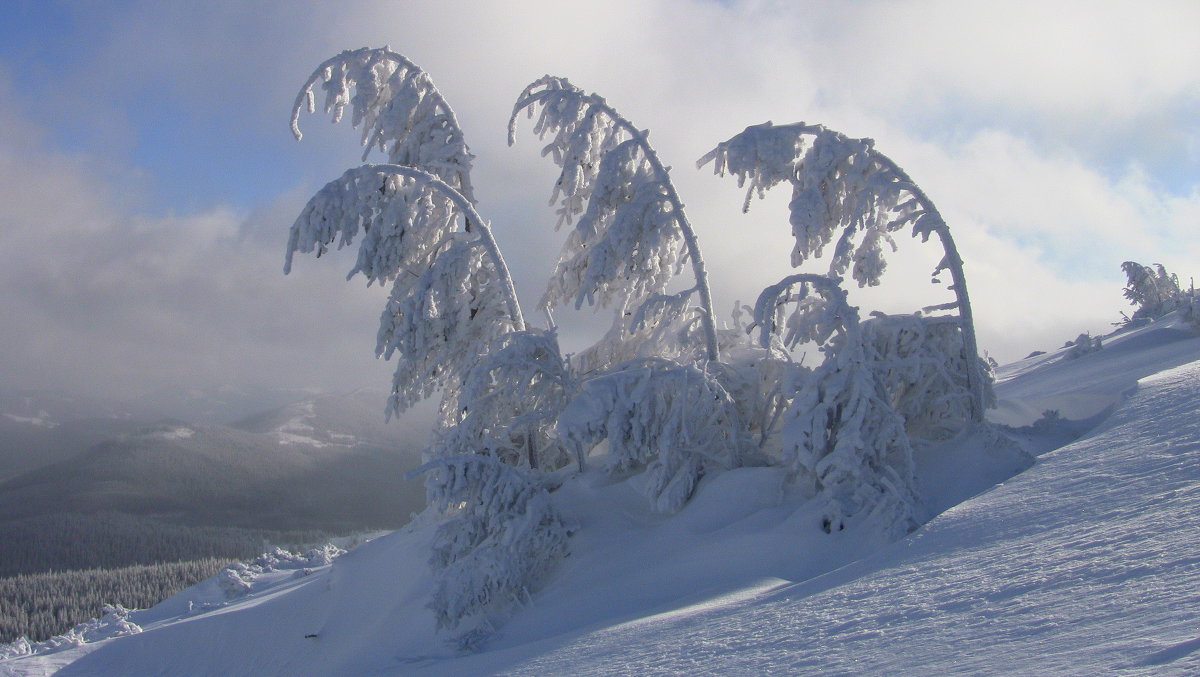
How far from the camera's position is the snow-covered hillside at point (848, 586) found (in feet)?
14.1

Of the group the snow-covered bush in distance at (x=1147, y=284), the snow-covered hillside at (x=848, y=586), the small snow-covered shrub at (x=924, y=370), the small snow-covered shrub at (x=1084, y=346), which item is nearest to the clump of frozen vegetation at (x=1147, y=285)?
the snow-covered bush in distance at (x=1147, y=284)

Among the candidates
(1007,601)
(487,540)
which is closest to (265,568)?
(487,540)

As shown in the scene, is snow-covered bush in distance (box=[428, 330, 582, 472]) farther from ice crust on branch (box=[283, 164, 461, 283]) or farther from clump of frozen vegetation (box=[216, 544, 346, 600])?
clump of frozen vegetation (box=[216, 544, 346, 600])

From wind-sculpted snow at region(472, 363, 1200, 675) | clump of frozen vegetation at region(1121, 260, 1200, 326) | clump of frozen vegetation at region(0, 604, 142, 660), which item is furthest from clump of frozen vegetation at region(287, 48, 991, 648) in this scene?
clump of frozen vegetation at region(1121, 260, 1200, 326)

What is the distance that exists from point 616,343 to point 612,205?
9.69ft

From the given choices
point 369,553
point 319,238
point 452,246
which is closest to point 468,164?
point 452,246

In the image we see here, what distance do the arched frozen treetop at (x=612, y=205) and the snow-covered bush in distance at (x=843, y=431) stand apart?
2.37 meters

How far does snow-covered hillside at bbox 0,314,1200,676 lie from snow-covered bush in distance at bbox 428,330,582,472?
4.59ft

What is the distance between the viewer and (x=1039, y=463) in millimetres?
9438

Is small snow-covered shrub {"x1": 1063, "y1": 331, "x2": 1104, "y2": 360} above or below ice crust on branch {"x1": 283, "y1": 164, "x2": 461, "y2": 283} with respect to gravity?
below

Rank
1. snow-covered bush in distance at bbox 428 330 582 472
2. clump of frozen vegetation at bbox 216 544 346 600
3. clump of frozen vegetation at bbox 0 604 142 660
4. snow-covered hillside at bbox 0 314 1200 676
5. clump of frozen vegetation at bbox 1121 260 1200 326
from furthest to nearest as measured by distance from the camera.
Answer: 1. clump of frozen vegetation at bbox 1121 260 1200 326
2. clump of frozen vegetation at bbox 216 544 346 600
3. clump of frozen vegetation at bbox 0 604 142 660
4. snow-covered bush in distance at bbox 428 330 582 472
5. snow-covered hillside at bbox 0 314 1200 676

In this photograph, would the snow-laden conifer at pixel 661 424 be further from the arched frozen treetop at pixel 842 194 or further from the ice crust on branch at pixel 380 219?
the ice crust on branch at pixel 380 219

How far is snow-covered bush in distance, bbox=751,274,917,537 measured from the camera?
9586 mm

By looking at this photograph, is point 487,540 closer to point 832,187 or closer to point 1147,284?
point 832,187
